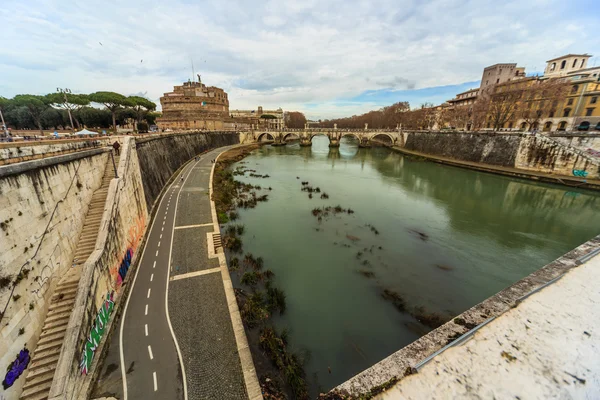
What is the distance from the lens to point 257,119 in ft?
340

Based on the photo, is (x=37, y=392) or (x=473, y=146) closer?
(x=37, y=392)

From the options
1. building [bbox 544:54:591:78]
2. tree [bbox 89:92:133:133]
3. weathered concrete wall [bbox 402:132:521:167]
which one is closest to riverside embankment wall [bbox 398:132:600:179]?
weathered concrete wall [bbox 402:132:521:167]

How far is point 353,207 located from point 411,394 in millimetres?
18780

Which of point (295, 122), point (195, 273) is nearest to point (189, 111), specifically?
point (195, 273)

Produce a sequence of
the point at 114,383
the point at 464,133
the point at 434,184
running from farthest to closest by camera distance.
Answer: the point at 464,133
the point at 434,184
the point at 114,383

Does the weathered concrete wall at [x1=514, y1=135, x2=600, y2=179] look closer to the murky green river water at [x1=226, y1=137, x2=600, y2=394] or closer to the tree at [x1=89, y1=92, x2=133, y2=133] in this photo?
the murky green river water at [x1=226, y1=137, x2=600, y2=394]

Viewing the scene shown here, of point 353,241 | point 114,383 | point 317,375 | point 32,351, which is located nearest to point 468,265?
point 353,241

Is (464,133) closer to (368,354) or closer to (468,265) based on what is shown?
(468,265)

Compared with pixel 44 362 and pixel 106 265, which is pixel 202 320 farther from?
pixel 106 265

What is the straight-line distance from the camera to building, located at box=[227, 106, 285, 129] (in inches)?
3537

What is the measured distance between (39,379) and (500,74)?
83058 mm

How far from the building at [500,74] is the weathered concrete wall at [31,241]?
77567 millimetres

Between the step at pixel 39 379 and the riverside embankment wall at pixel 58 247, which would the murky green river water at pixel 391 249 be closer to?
the riverside embankment wall at pixel 58 247

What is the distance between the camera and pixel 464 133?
44.2 m
